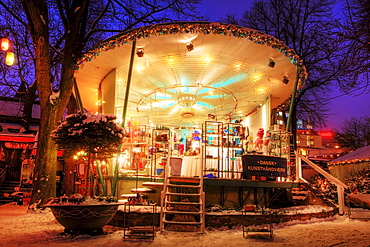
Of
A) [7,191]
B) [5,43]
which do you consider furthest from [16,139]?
[5,43]

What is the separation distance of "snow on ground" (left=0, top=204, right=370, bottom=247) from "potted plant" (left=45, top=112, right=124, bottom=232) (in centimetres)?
34

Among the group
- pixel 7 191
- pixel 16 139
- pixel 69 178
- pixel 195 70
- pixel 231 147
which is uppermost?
pixel 195 70

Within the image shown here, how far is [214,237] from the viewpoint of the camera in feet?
23.9

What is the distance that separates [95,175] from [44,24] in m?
5.67

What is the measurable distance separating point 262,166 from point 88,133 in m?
5.23

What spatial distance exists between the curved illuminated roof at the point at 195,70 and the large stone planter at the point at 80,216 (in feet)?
16.7

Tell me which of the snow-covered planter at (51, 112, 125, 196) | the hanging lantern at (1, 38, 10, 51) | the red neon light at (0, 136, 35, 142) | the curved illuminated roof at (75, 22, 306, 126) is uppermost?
the hanging lantern at (1, 38, 10, 51)

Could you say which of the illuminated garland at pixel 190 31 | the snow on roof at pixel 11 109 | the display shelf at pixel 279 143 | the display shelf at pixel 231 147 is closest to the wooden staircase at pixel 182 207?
the display shelf at pixel 231 147

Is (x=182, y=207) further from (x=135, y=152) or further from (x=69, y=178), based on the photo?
(x=69, y=178)

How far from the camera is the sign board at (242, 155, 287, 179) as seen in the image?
32.4 ft

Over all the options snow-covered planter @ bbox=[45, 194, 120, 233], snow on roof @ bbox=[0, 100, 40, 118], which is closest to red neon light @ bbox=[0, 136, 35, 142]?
snow on roof @ bbox=[0, 100, 40, 118]

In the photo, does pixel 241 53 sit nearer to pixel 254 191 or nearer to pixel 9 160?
pixel 254 191

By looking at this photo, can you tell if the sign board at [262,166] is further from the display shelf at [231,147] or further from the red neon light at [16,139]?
the red neon light at [16,139]

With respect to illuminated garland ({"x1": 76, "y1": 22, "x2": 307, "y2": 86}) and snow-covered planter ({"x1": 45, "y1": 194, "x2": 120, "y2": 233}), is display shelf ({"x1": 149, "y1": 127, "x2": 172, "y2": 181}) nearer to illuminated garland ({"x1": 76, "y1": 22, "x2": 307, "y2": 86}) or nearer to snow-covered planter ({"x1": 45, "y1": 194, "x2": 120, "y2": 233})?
illuminated garland ({"x1": 76, "y1": 22, "x2": 307, "y2": 86})
